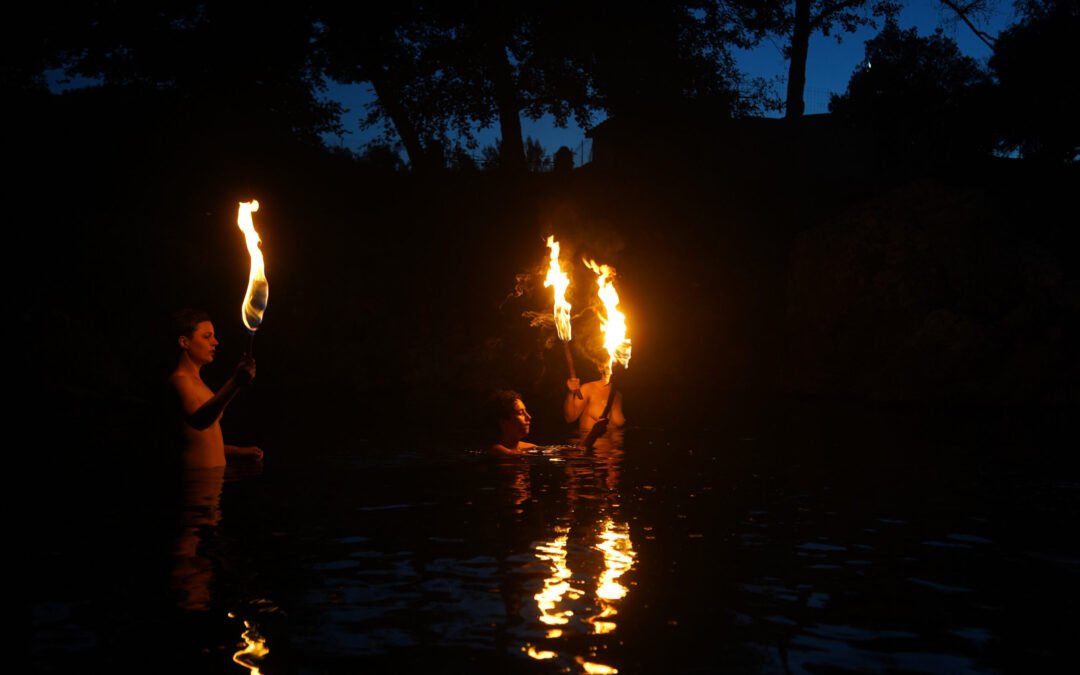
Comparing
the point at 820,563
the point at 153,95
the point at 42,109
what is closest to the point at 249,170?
the point at 153,95

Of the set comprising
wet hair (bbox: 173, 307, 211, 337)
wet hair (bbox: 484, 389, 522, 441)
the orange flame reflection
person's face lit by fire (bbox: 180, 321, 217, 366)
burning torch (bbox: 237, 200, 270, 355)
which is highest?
burning torch (bbox: 237, 200, 270, 355)

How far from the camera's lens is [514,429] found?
14422 mm

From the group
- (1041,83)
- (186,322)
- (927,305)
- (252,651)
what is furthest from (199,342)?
(1041,83)

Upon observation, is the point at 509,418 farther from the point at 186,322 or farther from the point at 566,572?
the point at 566,572

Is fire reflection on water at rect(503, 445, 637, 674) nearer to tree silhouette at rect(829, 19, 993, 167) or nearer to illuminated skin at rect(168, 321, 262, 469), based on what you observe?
illuminated skin at rect(168, 321, 262, 469)

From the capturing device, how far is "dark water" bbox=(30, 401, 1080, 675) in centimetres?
574

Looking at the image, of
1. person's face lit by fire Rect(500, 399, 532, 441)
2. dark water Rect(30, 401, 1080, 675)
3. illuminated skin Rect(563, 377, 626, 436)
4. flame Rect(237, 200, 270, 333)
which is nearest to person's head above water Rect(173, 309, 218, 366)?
flame Rect(237, 200, 270, 333)

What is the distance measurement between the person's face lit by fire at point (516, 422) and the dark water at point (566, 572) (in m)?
0.95

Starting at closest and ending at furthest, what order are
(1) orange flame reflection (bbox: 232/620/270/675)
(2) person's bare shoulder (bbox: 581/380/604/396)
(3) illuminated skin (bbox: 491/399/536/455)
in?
(1) orange flame reflection (bbox: 232/620/270/675), (3) illuminated skin (bbox: 491/399/536/455), (2) person's bare shoulder (bbox: 581/380/604/396)

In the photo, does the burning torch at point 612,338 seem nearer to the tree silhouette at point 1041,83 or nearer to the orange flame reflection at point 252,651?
the orange flame reflection at point 252,651

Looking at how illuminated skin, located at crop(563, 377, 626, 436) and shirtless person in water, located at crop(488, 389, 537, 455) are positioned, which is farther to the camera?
illuminated skin, located at crop(563, 377, 626, 436)

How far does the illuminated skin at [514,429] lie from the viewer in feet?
46.9

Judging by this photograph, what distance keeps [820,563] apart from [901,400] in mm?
19883

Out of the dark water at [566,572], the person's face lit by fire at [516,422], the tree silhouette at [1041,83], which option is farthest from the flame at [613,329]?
the tree silhouette at [1041,83]
